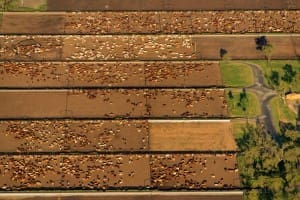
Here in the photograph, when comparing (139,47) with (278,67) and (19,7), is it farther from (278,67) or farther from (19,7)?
(19,7)

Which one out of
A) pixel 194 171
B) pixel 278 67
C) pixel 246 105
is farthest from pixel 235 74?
pixel 194 171

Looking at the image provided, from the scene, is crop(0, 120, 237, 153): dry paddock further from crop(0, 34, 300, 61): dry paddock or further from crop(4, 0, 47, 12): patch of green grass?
crop(4, 0, 47, 12): patch of green grass

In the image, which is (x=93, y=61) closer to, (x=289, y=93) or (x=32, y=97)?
(x=32, y=97)

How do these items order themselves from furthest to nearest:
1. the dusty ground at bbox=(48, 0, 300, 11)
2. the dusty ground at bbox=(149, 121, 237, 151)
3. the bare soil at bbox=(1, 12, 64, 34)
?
the dusty ground at bbox=(48, 0, 300, 11)
the bare soil at bbox=(1, 12, 64, 34)
the dusty ground at bbox=(149, 121, 237, 151)

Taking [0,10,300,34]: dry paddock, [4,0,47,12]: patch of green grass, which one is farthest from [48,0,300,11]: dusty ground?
[0,10,300,34]: dry paddock

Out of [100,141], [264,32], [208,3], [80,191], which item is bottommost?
[80,191]

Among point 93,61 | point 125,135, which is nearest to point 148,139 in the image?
point 125,135

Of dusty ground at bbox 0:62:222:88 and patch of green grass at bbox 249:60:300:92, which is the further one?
patch of green grass at bbox 249:60:300:92
